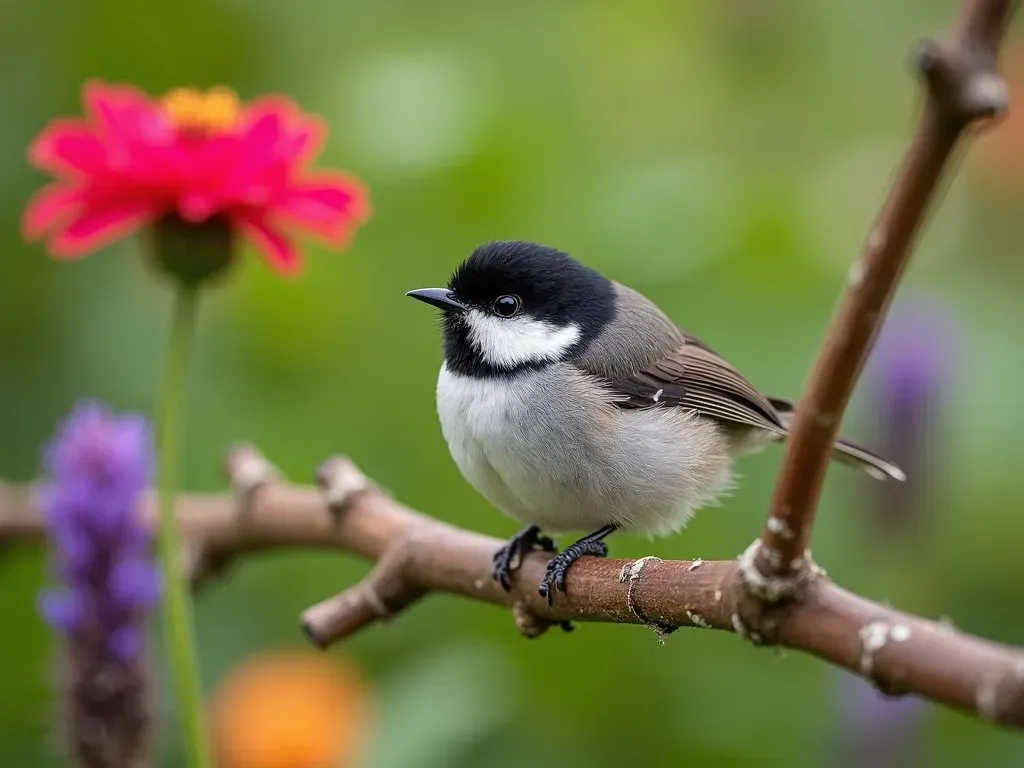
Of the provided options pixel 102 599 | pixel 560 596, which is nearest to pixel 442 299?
pixel 560 596

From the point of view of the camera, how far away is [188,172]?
2.10m

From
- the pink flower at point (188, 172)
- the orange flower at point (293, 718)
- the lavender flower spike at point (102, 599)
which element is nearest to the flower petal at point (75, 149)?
the pink flower at point (188, 172)

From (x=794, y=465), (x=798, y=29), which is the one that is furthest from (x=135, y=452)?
(x=798, y=29)

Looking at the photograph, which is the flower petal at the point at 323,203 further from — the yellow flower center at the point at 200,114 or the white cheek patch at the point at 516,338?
the white cheek patch at the point at 516,338

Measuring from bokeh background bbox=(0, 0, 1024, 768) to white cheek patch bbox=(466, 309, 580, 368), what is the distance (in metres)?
0.63

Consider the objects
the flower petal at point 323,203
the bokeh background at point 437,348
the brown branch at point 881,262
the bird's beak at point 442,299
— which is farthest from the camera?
the bokeh background at point 437,348

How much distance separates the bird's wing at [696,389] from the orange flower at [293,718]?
31.2 inches

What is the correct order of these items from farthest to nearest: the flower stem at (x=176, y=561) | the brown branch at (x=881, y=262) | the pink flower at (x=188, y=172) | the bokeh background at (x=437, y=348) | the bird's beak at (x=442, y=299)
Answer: the bokeh background at (x=437, y=348)
the bird's beak at (x=442, y=299)
the pink flower at (x=188, y=172)
the flower stem at (x=176, y=561)
the brown branch at (x=881, y=262)

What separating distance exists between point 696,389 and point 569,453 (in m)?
0.43

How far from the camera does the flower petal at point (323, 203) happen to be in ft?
7.27

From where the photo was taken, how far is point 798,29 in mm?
5094

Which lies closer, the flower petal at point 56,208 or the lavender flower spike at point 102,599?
the lavender flower spike at point 102,599

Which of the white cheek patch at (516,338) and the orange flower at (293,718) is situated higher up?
the white cheek patch at (516,338)

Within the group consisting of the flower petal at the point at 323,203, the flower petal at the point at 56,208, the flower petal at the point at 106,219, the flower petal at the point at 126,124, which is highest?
the flower petal at the point at 126,124
